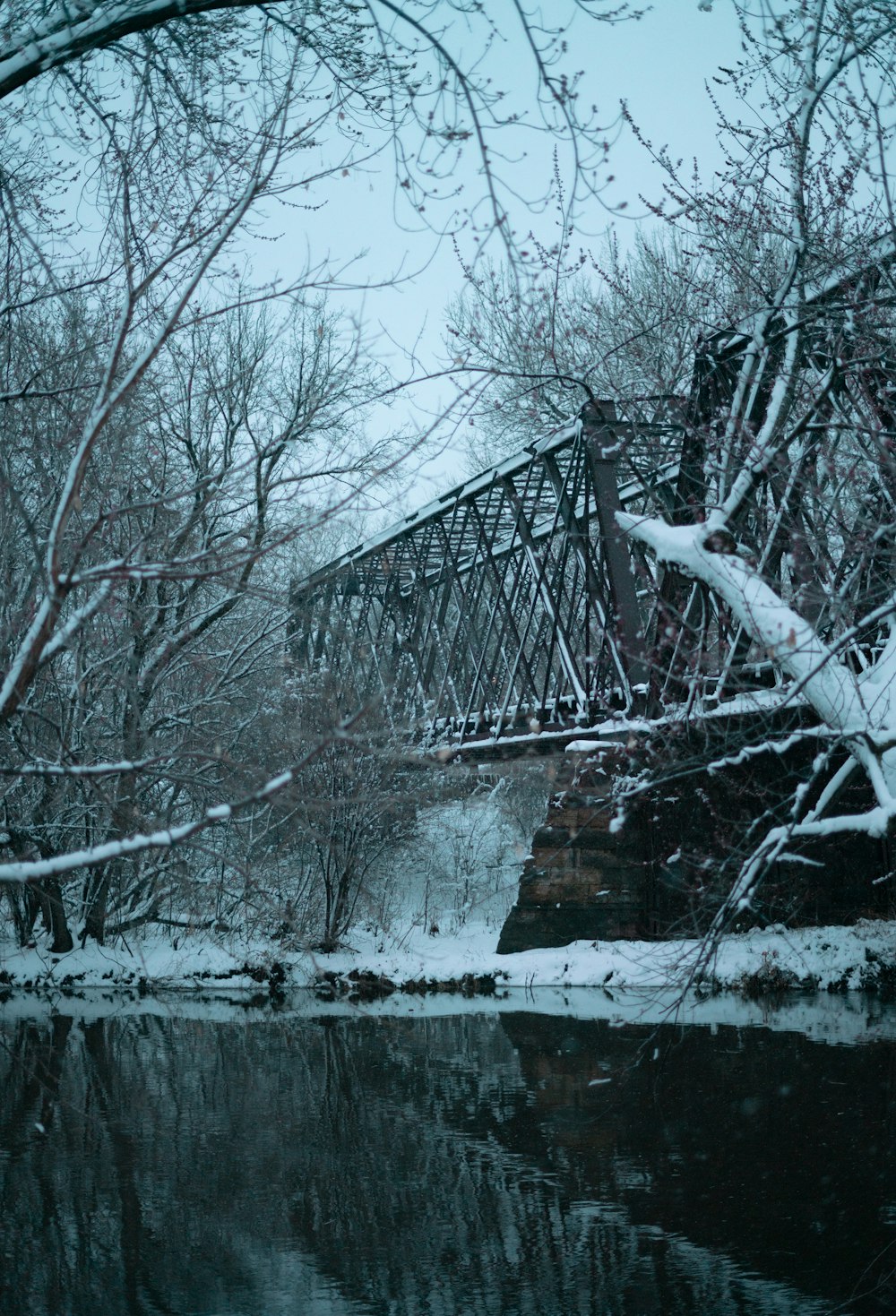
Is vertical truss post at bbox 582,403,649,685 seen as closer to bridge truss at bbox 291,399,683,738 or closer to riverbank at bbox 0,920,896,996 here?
bridge truss at bbox 291,399,683,738

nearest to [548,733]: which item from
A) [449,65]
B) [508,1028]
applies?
[508,1028]

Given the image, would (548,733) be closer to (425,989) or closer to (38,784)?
(425,989)

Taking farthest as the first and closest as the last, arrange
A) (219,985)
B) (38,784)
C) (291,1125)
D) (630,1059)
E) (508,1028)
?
1. (219,985)
2. (38,784)
3. (508,1028)
4. (630,1059)
5. (291,1125)

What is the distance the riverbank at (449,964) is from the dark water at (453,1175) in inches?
80.8

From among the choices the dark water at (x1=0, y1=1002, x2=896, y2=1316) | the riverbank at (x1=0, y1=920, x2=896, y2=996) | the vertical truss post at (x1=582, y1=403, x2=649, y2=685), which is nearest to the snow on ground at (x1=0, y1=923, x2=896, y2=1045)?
the riverbank at (x1=0, y1=920, x2=896, y2=996)

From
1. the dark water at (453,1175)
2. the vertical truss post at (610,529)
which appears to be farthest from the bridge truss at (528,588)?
the dark water at (453,1175)

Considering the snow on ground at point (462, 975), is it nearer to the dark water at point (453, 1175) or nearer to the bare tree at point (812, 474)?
the dark water at point (453, 1175)

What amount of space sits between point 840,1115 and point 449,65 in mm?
6977

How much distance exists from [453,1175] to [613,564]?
6.64 meters

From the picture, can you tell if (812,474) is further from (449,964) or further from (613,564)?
(449,964)

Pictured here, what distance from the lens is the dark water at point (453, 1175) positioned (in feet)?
20.1

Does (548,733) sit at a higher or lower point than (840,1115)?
higher

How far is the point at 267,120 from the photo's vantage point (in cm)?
500

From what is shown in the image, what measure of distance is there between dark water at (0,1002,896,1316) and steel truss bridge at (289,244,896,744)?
2864 mm
